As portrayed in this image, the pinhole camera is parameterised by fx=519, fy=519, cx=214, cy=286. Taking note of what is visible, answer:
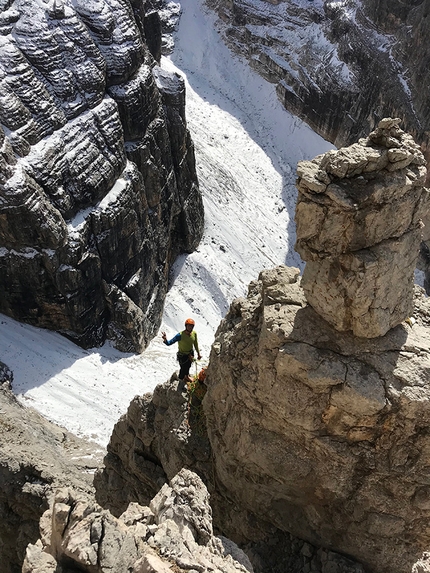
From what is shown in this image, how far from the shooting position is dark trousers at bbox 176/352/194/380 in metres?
10.8

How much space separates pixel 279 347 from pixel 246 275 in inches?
946

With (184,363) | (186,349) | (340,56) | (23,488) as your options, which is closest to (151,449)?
Answer: (184,363)

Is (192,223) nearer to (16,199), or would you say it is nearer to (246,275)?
(246,275)

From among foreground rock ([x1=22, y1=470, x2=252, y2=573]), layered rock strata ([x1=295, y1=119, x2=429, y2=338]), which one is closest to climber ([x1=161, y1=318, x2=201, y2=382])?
layered rock strata ([x1=295, y1=119, x2=429, y2=338])

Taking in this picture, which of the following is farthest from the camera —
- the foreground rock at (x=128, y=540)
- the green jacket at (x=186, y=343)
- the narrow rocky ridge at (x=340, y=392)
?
the green jacket at (x=186, y=343)

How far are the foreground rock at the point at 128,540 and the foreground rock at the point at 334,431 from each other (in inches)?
93.5

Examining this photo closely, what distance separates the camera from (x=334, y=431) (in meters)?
7.74

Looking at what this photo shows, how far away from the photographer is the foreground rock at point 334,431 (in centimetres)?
744

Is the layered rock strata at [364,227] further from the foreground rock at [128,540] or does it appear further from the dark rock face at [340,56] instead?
the dark rock face at [340,56]

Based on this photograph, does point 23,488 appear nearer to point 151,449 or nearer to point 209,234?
point 151,449

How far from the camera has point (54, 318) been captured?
2416 cm

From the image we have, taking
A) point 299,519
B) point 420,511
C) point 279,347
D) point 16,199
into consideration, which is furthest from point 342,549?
Result: point 16,199

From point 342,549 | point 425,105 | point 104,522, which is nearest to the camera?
point 104,522

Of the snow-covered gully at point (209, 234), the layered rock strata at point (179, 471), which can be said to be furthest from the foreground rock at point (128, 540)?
the snow-covered gully at point (209, 234)
